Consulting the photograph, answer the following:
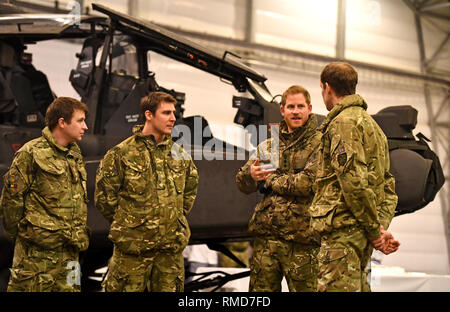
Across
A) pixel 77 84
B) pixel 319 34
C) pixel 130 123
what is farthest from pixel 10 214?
pixel 319 34

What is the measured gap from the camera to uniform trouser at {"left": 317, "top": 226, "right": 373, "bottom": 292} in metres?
2.36

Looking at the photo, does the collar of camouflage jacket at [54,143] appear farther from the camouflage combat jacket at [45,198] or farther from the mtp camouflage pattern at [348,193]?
the mtp camouflage pattern at [348,193]

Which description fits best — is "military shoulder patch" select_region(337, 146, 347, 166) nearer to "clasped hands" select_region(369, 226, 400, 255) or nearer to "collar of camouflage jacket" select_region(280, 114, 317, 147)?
"clasped hands" select_region(369, 226, 400, 255)

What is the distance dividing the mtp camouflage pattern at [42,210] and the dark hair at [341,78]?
64.9 inches

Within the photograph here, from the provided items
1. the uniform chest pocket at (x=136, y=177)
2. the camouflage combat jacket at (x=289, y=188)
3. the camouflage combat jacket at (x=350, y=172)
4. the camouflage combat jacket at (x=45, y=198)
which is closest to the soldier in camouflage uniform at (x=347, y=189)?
the camouflage combat jacket at (x=350, y=172)

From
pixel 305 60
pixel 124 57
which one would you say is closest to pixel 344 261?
pixel 124 57

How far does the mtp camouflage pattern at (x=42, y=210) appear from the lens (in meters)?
2.88

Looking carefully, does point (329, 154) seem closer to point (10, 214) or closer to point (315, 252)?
point (315, 252)

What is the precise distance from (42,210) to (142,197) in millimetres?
597

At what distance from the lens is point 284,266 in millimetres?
3010

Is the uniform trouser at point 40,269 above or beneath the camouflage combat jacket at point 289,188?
beneath

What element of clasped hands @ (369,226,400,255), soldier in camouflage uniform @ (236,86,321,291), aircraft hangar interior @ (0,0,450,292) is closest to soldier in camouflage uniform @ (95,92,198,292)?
soldier in camouflage uniform @ (236,86,321,291)

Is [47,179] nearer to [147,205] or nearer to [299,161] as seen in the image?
[147,205]
